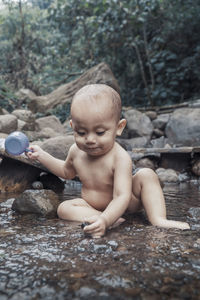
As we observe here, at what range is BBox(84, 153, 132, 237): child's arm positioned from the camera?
4.97 ft

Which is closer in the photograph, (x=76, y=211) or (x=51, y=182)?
(x=76, y=211)

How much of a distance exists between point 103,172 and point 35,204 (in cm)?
58

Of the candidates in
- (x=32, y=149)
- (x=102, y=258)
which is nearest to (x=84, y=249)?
(x=102, y=258)

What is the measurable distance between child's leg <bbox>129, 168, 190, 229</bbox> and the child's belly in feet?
0.63

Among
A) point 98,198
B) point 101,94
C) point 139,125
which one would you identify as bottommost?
point 98,198

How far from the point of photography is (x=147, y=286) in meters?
0.92

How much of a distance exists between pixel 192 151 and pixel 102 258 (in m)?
4.17

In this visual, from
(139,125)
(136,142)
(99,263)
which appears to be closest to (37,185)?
(99,263)

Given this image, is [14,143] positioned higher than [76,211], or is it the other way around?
[14,143]

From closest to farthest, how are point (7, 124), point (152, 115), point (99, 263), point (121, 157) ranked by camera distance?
1. point (99, 263)
2. point (121, 157)
3. point (7, 124)
4. point (152, 115)

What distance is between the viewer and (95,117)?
172 centimetres

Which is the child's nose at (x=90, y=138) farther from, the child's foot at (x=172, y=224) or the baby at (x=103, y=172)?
the child's foot at (x=172, y=224)

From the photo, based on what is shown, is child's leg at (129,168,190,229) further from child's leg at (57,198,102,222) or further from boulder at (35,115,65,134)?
boulder at (35,115,65,134)

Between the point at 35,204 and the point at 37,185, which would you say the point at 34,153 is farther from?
the point at 37,185
